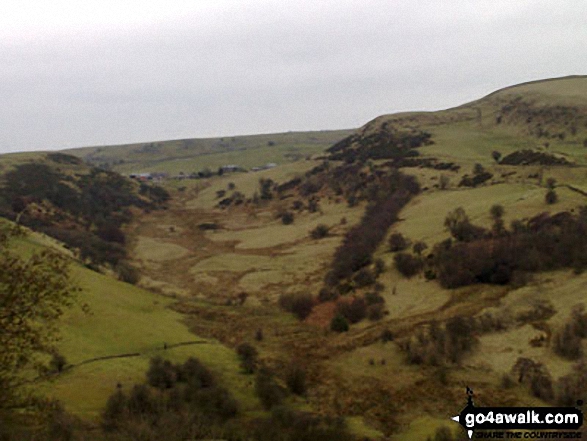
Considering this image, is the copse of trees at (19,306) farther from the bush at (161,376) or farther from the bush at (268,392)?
the bush at (268,392)

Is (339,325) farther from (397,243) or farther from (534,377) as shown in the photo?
(397,243)

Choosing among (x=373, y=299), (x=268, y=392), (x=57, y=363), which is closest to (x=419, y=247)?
(x=373, y=299)

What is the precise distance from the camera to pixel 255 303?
3388 centimetres

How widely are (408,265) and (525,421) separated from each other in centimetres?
1762

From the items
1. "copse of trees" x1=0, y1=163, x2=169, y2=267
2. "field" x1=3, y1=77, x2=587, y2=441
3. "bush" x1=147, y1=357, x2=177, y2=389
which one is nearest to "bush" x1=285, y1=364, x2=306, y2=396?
"field" x1=3, y1=77, x2=587, y2=441

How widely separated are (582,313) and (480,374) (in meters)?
5.58

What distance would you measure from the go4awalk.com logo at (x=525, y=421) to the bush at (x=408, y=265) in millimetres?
15891

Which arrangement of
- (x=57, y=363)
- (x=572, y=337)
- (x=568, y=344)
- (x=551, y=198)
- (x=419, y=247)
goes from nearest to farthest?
(x=57, y=363) < (x=568, y=344) < (x=572, y=337) < (x=419, y=247) < (x=551, y=198)

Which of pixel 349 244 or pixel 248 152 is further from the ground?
pixel 248 152

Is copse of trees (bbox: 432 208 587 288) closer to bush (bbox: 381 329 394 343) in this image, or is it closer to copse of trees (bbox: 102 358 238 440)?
bush (bbox: 381 329 394 343)

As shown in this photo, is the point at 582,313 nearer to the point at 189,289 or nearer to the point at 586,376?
the point at 586,376

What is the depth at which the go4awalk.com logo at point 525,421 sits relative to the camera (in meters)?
13.3

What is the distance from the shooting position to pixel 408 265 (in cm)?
3170

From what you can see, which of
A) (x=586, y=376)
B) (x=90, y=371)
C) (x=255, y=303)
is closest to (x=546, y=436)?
(x=586, y=376)
